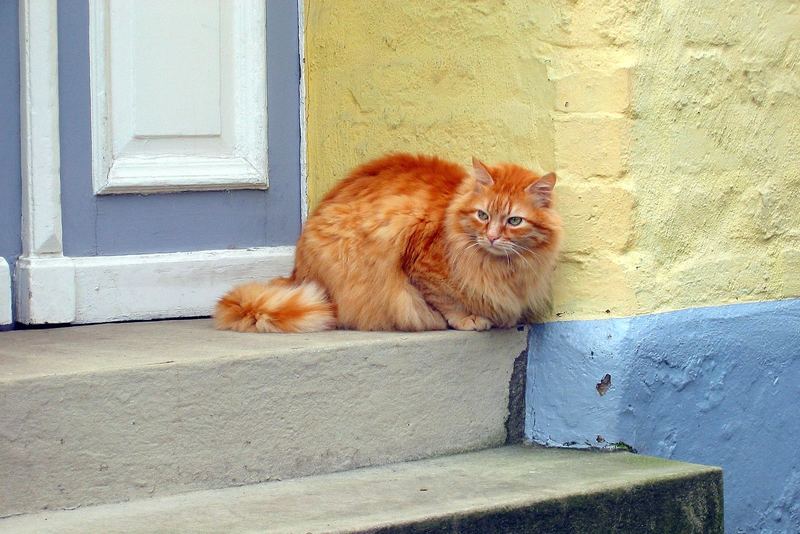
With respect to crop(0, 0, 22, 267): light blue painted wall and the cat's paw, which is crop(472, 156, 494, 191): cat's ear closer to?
the cat's paw

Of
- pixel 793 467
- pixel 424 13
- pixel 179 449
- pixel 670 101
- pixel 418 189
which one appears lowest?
pixel 793 467

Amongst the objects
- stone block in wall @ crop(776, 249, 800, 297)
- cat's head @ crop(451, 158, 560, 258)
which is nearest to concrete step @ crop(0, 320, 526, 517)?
cat's head @ crop(451, 158, 560, 258)

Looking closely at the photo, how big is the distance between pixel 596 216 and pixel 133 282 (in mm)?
1498

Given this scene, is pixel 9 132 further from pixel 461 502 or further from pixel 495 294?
pixel 461 502

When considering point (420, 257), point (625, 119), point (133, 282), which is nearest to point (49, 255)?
point (133, 282)

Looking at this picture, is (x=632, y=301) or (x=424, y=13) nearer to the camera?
(x=632, y=301)

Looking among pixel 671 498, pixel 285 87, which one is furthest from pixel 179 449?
pixel 285 87

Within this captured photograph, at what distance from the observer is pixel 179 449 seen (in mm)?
2824

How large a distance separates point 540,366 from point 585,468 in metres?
0.43

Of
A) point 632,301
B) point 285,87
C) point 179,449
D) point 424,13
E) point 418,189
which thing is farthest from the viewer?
point 285,87

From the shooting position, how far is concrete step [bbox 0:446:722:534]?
255 cm

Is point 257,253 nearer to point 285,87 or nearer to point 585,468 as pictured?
point 285,87

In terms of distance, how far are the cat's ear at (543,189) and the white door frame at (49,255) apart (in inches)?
50.3

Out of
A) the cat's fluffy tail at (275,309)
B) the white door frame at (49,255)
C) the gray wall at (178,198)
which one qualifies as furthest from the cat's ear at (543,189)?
the white door frame at (49,255)
